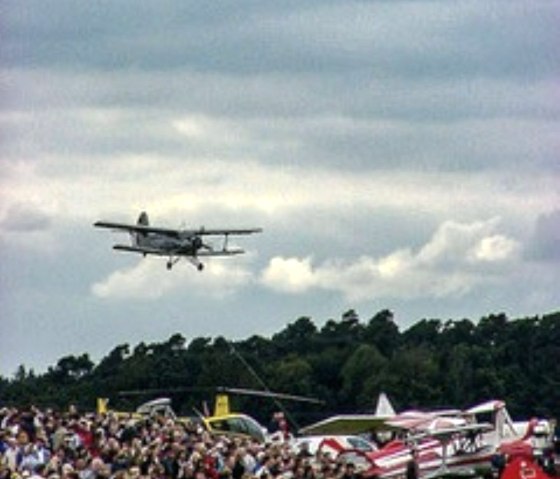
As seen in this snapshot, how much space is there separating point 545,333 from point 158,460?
95.3 meters

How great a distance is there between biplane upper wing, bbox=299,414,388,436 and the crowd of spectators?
75.1ft

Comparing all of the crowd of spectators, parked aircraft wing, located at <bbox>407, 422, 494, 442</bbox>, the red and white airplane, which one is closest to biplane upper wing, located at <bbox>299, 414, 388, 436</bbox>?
the red and white airplane

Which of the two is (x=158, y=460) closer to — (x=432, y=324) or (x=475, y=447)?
(x=475, y=447)

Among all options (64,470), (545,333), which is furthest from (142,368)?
(64,470)

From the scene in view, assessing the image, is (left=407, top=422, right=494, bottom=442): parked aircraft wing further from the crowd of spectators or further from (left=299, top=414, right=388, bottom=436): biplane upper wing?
the crowd of spectators

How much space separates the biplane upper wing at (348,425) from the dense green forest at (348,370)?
22230mm

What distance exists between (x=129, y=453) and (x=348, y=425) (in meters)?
36.5

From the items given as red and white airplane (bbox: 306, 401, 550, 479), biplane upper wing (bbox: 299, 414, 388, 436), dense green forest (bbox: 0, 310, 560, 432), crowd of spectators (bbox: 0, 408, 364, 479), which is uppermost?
dense green forest (bbox: 0, 310, 560, 432)

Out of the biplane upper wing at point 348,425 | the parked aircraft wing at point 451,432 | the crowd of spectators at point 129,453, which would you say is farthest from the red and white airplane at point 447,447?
the crowd of spectators at point 129,453

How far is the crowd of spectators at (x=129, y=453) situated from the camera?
41.4 meters

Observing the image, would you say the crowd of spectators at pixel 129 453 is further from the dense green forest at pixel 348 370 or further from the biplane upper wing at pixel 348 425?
the dense green forest at pixel 348 370

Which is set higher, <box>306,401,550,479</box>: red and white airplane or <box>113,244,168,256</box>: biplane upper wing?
<box>113,244,168,256</box>: biplane upper wing

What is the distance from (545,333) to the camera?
139 metres

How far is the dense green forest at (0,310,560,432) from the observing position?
11644 centimetres
